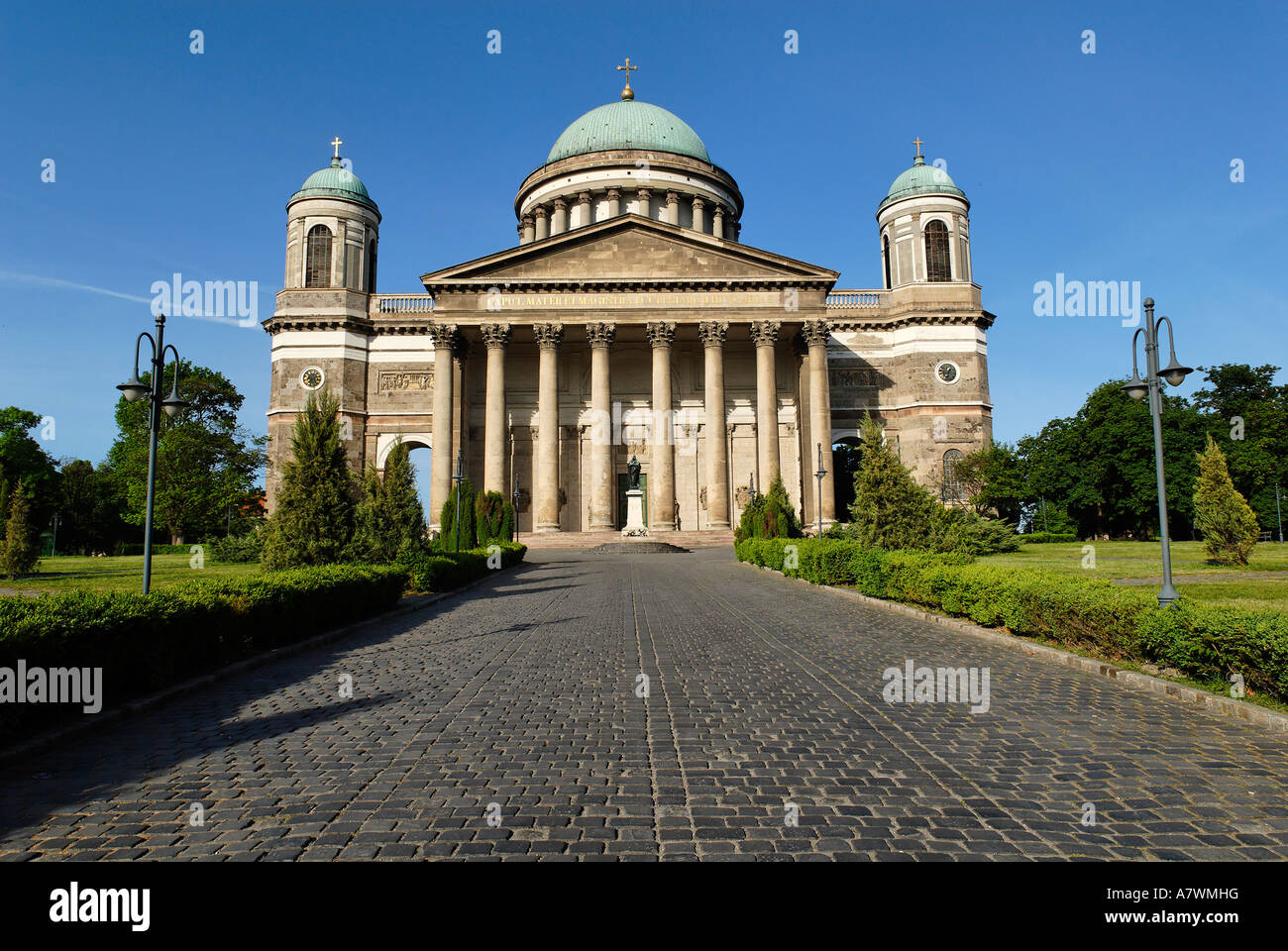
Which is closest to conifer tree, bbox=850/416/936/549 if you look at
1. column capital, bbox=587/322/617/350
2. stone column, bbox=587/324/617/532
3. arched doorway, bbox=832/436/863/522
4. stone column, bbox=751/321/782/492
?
stone column, bbox=751/321/782/492

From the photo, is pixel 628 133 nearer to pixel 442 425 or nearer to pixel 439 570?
pixel 442 425

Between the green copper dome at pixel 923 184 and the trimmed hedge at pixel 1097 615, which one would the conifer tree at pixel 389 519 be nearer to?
the trimmed hedge at pixel 1097 615

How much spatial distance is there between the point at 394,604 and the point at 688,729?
11.4 m

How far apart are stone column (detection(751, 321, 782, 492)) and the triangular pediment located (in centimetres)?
295

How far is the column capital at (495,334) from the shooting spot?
4312 cm

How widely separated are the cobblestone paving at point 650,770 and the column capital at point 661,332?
34.3 meters

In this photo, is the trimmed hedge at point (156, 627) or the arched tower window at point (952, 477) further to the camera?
the arched tower window at point (952, 477)

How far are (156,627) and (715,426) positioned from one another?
35.6 meters

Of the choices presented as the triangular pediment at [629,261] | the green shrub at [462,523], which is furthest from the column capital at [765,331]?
the green shrub at [462,523]

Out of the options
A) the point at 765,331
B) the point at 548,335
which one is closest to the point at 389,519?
the point at 548,335

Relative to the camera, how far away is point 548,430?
42.9 m

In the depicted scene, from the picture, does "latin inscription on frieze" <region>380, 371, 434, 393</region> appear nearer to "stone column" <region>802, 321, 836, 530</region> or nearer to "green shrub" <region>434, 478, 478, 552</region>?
"green shrub" <region>434, 478, 478, 552</region>
